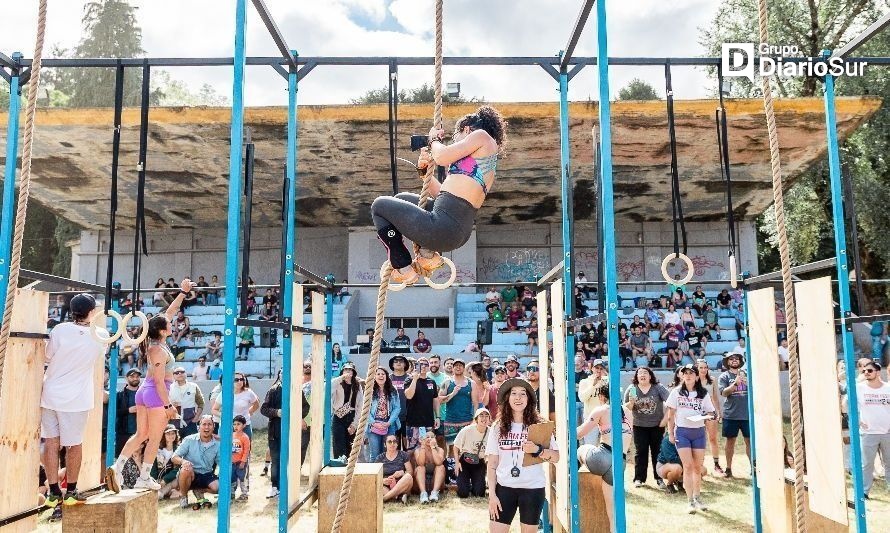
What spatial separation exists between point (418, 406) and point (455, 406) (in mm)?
562

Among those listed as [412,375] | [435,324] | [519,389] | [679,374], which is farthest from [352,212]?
[519,389]

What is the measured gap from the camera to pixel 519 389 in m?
5.00

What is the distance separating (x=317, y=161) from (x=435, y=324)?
6584mm

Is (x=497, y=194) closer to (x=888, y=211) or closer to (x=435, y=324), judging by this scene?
(x=435, y=324)

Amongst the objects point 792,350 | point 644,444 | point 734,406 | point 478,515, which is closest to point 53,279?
point 478,515

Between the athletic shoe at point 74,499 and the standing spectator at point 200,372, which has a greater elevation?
the standing spectator at point 200,372

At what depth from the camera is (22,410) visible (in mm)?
4379

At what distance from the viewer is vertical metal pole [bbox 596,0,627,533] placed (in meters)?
3.57

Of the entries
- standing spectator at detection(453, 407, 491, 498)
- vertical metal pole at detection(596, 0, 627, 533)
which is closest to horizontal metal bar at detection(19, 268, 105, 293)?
vertical metal pole at detection(596, 0, 627, 533)

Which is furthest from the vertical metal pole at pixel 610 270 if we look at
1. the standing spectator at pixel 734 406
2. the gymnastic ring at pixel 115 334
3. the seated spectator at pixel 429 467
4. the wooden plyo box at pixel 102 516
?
the standing spectator at pixel 734 406

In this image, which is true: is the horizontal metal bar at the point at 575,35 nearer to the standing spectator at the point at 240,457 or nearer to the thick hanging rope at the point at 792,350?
the thick hanging rope at the point at 792,350

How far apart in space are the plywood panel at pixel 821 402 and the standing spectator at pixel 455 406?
4.37 m

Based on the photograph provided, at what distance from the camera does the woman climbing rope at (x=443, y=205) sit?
3.41m

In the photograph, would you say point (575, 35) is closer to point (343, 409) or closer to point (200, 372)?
point (343, 409)
